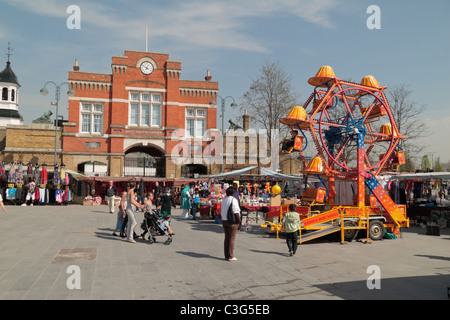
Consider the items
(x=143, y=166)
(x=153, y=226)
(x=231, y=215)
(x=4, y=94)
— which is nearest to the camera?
(x=231, y=215)

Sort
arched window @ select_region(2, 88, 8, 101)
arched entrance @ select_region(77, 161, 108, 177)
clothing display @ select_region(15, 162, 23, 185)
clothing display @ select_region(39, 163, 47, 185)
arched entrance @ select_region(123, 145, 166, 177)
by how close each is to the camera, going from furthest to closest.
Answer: arched window @ select_region(2, 88, 8, 101)
arched entrance @ select_region(123, 145, 166, 177)
arched entrance @ select_region(77, 161, 108, 177)
clothing display @ select_region(39, 163, 47, 185)
clothing display @ select_region(15, 162, 23, 185)

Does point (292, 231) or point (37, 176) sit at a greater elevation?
point (37, 176)

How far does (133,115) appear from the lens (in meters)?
36.5

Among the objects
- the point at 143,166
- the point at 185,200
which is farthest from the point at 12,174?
the point at 185,200

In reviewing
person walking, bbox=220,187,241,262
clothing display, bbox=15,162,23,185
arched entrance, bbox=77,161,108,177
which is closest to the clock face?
arched entrance, bbox=77,161,108,177

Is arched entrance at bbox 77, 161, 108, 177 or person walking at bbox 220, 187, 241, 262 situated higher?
arched entrance at bbox 77, 161, 108, 177

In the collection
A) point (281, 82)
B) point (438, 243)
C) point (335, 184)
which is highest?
point (281, 82)

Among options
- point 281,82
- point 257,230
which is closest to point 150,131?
point 281,82

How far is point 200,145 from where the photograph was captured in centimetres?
3712

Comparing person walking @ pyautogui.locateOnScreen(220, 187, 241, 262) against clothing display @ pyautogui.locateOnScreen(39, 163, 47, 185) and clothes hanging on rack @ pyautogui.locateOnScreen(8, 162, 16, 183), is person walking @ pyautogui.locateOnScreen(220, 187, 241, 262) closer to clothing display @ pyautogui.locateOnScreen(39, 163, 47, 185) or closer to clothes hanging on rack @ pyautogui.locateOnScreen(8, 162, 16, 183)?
clothing display @ pyautogui.locateOnScreen(39, 163, 47, 185)

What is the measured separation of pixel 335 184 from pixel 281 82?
19.6m

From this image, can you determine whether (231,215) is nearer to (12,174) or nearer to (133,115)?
(12,174)

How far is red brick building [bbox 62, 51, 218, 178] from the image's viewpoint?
34.7 meters
